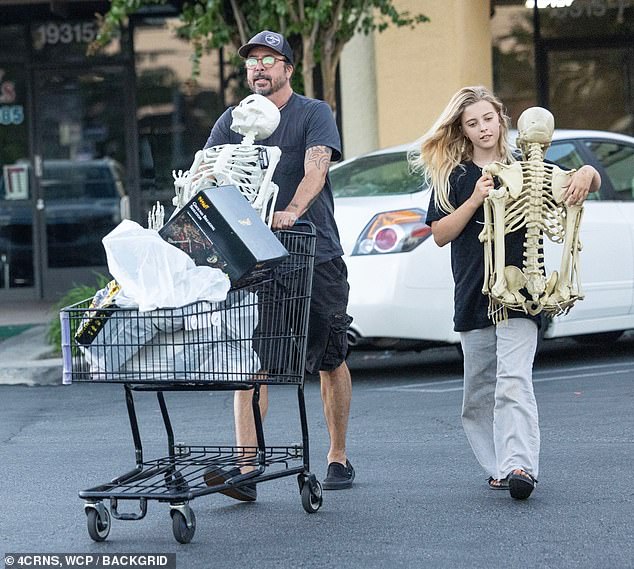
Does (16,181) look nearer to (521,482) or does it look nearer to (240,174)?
(240,174)

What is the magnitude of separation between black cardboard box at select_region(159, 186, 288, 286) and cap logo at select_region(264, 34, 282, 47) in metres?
1.01

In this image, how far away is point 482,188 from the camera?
5.65 meters

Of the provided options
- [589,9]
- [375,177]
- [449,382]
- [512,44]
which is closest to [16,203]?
[512,44]

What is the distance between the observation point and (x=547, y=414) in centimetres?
808

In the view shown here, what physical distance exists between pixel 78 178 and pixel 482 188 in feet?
35.5

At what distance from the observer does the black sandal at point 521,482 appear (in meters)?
5.64

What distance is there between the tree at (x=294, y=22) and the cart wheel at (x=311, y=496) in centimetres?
652

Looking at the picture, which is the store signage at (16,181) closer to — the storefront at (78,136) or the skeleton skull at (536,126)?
the storefront at (78,136)

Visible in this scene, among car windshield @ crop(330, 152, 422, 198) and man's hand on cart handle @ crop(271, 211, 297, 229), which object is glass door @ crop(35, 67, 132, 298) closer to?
car windshield @ crop(330, 152, 422, 198)

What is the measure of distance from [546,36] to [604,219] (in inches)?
257

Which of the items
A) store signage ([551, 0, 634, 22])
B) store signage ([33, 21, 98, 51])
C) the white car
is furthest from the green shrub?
store signage ([551, 0, 634, 22])

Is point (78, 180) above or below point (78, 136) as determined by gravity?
below

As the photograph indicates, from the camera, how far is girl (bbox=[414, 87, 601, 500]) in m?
5.72

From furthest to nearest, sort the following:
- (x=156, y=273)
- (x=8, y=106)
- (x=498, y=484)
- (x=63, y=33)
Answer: (x=8, y=106) < (x=63, y=33) < (x=498, y=484) < (x=156, y=273)
